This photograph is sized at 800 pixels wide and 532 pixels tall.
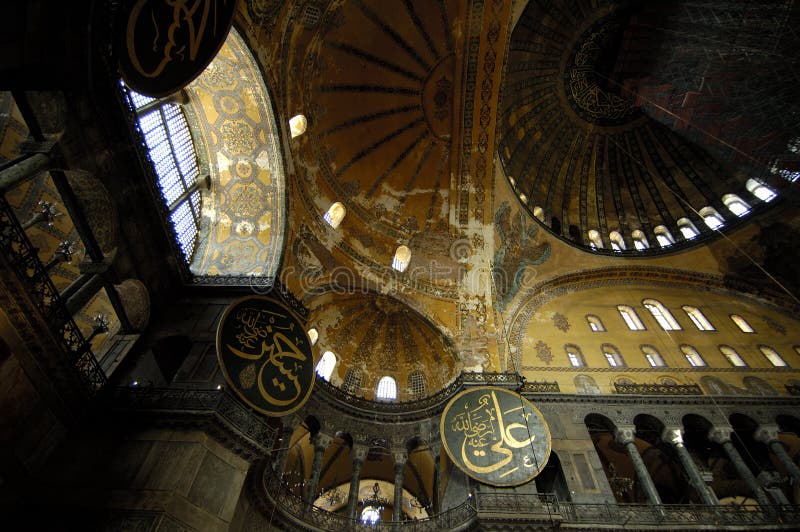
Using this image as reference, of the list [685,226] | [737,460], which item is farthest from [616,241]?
[737,460]

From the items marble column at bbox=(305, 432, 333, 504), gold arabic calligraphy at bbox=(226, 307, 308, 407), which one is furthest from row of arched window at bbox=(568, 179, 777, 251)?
marble column at bbox=(305, 432, 333, 504)

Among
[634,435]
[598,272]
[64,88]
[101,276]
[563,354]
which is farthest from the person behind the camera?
[598,272]

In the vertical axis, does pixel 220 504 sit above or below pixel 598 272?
below

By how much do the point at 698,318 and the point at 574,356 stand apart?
16.4ft

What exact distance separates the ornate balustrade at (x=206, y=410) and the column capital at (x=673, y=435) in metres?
9.43

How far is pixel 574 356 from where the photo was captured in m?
12.7

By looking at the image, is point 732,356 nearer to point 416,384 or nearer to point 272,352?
point 416,384

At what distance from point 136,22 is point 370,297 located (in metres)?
9.12

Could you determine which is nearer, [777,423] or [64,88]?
[64,88]

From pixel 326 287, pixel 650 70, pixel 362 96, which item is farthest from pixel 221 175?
pixel 650 70

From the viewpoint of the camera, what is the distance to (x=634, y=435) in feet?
33.9

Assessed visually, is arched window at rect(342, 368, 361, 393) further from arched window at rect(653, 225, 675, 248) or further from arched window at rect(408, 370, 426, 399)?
arched window at rect(653, 225, 675, 248)

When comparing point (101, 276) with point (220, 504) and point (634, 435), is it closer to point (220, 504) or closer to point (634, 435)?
point (220, 504)

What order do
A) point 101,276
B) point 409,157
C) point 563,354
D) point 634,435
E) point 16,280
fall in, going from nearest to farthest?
point 16,280, point 101,276, point 634,435, point 563,354, point 409,157
